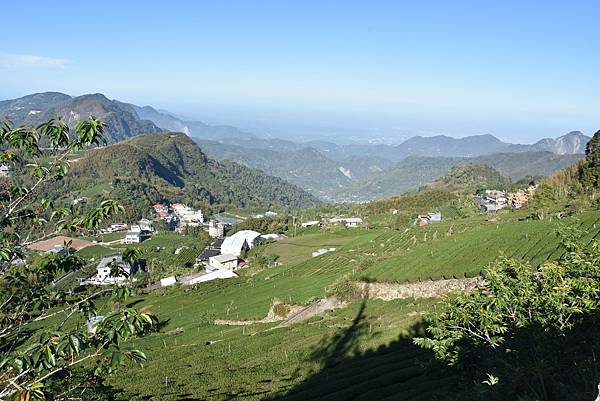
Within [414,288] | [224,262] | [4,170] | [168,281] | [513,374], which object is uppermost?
[4,170]

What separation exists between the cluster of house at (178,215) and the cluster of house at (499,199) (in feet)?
251

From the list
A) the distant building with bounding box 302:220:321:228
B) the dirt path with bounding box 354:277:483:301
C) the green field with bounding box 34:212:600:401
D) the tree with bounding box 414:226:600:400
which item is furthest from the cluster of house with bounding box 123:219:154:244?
the tree with bounding box 414:226:600:400

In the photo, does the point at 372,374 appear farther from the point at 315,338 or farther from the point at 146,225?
the point at 146,225

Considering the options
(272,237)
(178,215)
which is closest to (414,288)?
(272,237)

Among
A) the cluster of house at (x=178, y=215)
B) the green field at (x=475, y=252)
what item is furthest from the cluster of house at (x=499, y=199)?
the cluster of house at (x=178, y=215)

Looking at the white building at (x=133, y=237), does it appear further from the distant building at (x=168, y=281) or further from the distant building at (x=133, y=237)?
the distant building at (x=168, y=281)

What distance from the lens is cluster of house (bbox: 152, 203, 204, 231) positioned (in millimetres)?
135575

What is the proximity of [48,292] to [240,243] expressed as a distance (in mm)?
78688

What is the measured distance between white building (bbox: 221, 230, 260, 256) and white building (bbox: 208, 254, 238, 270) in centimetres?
632

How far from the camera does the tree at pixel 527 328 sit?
8.41 meters

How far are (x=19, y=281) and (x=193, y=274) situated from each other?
67.5 m

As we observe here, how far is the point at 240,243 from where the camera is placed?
86000 mm

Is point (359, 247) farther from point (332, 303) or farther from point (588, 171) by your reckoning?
point (588, 171)

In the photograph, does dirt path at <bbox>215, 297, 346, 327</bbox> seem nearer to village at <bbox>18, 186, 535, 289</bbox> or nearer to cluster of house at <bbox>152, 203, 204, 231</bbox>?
village at <bbox>18, 186, 535, 289</bbox>
